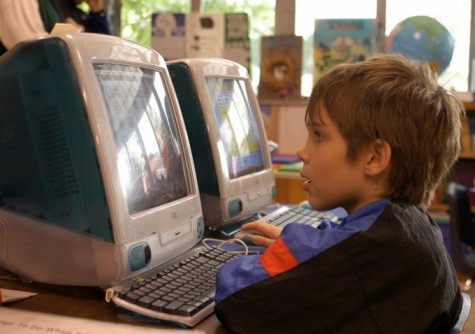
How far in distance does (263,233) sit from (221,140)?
0.35m

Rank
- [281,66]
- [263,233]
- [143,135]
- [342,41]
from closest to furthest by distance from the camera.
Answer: [143,135]
[263,233]
[342,41]
[281,66]

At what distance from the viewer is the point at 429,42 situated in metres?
3.70

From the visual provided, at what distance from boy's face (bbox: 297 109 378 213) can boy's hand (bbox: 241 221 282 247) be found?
0.23 metres

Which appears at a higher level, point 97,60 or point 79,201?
point 97,60

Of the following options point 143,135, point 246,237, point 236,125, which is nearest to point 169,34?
point 236,125

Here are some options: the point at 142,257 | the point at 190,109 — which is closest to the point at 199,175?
the point at 190,109

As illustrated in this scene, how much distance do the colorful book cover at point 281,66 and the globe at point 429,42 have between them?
70cm

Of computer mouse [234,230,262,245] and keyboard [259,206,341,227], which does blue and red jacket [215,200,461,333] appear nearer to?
computer mouse [234,230,262,245]

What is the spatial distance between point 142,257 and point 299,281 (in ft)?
1.12

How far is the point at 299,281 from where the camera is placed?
889 millimetres

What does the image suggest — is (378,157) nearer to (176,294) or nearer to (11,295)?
(176,294)

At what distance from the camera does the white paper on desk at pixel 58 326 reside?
Result: 0.88 m

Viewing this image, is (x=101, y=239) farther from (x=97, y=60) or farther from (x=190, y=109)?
(x=190, y=109)

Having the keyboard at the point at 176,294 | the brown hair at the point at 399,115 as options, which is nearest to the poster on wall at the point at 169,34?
the keyboard at the point at 176,294
